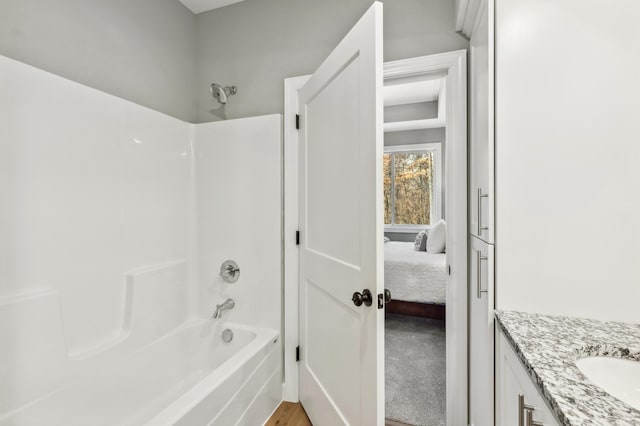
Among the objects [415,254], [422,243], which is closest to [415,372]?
[415,254]

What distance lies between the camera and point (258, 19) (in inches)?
80.4

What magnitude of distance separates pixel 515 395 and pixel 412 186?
4.65 metres

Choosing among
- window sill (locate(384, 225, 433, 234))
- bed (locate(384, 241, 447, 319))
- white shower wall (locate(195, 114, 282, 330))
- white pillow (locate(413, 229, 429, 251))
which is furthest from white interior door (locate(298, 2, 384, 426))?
window sill (locate(384, 225, 433, 234))

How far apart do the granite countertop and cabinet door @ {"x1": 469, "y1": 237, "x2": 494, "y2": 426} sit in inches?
4.9

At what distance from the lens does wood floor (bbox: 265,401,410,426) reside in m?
1.73

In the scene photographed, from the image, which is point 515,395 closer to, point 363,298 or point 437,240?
point 363,298

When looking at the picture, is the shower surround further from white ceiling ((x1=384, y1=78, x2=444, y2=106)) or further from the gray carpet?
white ceiling ((x1=384, y1=78, x2=444, y2=106))

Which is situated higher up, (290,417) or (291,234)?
(291,234)

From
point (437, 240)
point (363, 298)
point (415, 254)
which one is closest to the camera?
point (363, 298)

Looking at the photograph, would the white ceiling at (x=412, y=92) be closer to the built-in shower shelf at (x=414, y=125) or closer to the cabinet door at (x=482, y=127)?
the built-in shower shelf at (x=414, y=125)

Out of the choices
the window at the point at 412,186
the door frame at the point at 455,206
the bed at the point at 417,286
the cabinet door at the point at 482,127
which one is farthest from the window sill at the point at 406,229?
the cabinet door at the point at 482,127

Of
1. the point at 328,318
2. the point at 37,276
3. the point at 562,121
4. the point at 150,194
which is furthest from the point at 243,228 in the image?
the point at 562,121

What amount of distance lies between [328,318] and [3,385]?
130 centimetres

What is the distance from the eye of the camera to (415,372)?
2.18m
